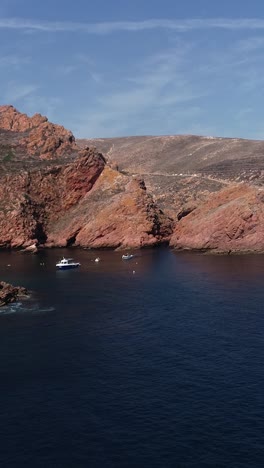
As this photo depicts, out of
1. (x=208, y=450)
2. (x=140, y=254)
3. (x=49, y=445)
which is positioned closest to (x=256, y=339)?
(x=208, y=450)

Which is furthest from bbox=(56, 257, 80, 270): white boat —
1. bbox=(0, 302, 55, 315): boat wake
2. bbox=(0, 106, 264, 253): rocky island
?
bbox=(0, 302, 55, 315): boat wake

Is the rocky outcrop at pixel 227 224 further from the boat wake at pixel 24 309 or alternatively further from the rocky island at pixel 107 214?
the boat wake at pixel 24 309

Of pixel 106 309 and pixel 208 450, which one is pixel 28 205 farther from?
pixel 208 450

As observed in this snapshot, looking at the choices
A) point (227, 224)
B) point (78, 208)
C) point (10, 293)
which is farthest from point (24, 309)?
point (78, 208)

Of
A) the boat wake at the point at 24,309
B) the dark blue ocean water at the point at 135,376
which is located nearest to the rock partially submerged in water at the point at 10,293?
the boat wake at the point at 24,309

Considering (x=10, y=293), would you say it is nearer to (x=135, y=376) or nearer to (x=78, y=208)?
(x=135, y=376)
